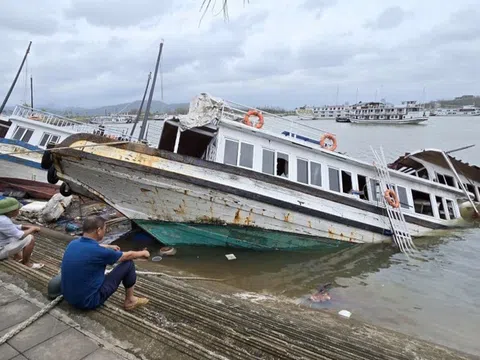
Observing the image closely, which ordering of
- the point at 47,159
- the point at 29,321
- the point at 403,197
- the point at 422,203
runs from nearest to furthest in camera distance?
1. the point at 29,321
2. the point at 47,159
3. the point at 403,197
4. the point at 422,203

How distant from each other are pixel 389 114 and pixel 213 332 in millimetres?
93283

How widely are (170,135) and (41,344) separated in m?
8.06

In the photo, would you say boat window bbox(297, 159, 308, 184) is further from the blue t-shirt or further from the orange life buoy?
the blue t-shirt

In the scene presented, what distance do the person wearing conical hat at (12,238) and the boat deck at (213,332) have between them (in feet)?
0.74

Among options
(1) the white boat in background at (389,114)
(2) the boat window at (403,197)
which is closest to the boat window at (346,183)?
(2) the boat window at (403,197)

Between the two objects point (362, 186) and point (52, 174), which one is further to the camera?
point (362, 186)

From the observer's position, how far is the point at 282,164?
34.2ft

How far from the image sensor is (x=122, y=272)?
4328mm

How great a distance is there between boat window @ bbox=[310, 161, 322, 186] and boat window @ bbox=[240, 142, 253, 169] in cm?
190

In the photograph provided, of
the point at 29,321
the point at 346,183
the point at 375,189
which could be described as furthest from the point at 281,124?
the point at 29,321

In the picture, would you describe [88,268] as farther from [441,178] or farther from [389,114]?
[389,114]

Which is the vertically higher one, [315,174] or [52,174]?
[315,174]

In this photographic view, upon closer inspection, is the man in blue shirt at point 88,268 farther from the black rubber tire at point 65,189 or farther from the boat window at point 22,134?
the boat window at point 22,134

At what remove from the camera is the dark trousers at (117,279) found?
4.20m
